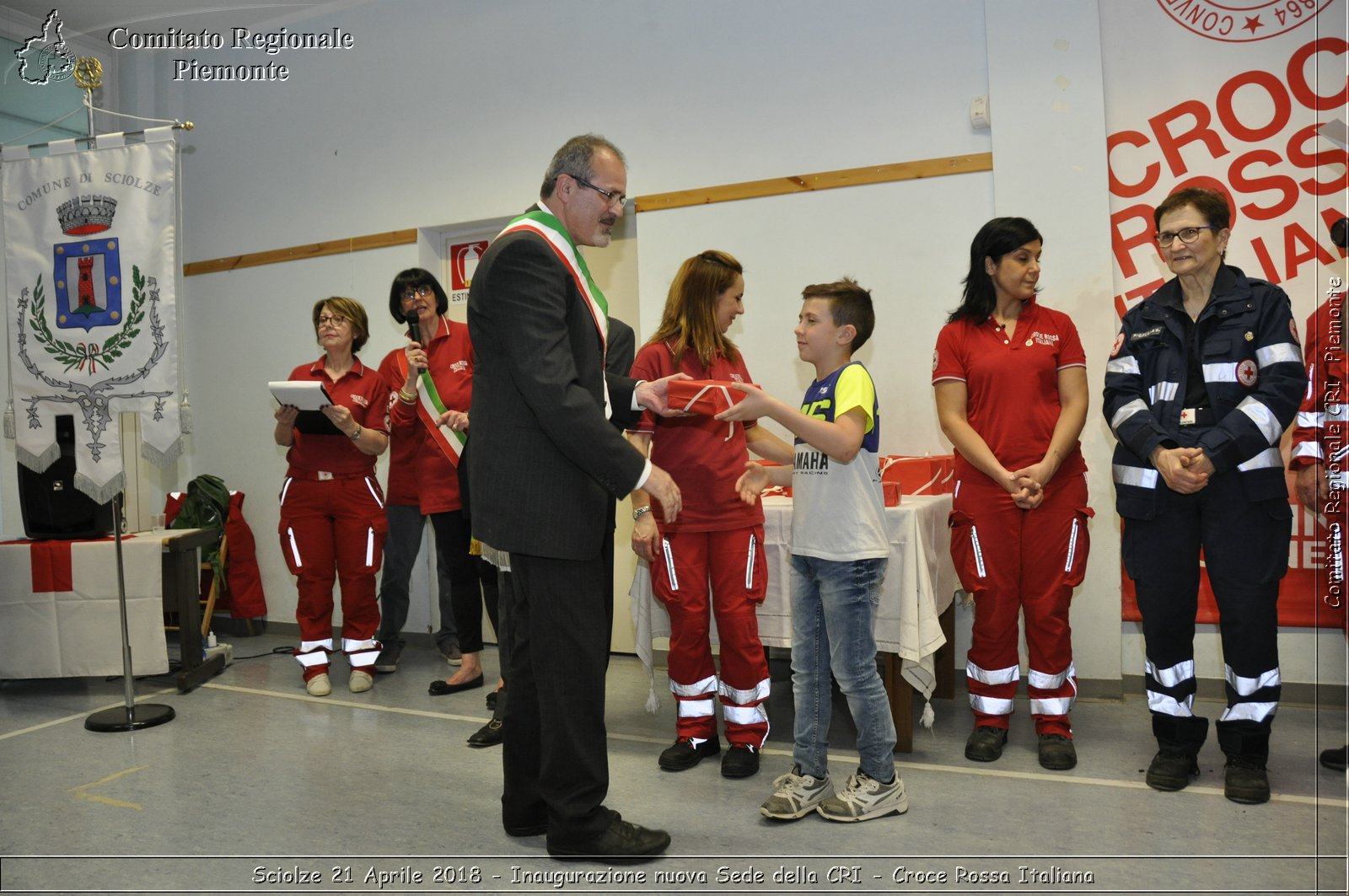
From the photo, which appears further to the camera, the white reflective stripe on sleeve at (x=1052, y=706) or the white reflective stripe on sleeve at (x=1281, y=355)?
the white reflective stripe on sleeve at (x=1052, y=706)

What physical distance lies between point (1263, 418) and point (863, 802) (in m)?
1.53

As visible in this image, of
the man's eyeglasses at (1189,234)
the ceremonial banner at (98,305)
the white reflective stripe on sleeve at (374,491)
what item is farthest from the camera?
the white reflective stripe on sleeve at (374,491)

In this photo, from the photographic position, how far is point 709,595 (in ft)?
10.6

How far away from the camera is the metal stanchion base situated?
3.74m

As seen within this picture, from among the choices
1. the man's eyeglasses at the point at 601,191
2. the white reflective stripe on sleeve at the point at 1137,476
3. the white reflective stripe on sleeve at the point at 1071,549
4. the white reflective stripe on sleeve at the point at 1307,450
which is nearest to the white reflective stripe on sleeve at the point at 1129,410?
the white reflective stripe on sleeve at the point at 1137,476

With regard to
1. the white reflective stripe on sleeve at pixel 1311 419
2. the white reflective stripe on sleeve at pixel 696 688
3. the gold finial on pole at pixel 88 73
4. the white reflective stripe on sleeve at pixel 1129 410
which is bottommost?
the white reflective stripe on sleeve at pixel 696 688

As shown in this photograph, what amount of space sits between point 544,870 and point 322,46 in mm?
5117

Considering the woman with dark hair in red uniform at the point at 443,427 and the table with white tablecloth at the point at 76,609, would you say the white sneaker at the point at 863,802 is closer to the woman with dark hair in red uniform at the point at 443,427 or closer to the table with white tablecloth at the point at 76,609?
the woman with dark hair in red uniform at the point at 443,427

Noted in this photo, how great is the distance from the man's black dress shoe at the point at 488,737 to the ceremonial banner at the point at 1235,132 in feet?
8.48

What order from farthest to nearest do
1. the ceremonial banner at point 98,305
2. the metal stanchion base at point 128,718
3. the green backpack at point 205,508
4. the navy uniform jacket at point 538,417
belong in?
1. the green backpack at point 205,508
2. the ceremonial banner at point 98,305
3. the metal stanchion base at point 128,718
4. the navy uniform jacket at point 538,417

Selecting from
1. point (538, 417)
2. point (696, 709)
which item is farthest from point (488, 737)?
point (538, 417)

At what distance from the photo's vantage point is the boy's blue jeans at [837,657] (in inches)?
99.1

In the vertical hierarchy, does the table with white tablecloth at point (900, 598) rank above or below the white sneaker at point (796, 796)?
above

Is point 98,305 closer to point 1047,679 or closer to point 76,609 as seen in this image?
point 76,609
